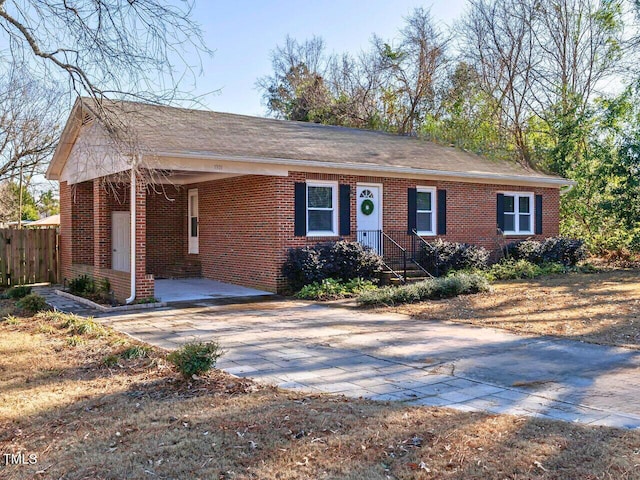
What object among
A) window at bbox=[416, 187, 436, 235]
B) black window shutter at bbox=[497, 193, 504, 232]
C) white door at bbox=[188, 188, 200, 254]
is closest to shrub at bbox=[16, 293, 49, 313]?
white door at bbox=[188, 188, 200, 254]

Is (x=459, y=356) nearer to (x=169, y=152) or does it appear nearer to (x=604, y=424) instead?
(x=604, y=424)

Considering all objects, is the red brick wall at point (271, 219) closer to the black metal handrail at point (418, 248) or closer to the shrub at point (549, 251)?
the black metal handrail at point (418, 248)

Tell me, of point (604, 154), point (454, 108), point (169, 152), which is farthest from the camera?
point (454, 108)

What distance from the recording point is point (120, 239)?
16781 mm

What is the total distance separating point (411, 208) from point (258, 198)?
4578 mm

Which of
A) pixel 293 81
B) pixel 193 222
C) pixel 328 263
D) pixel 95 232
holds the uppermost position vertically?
pixel 293 81

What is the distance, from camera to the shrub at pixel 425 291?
12430 mm

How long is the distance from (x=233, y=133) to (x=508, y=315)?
858 cm

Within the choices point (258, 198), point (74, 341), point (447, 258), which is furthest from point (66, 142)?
point (447, 258)

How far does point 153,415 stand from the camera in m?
5.10

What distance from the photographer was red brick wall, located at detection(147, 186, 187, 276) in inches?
717

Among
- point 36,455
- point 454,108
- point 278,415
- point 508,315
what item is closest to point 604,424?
point 278,415

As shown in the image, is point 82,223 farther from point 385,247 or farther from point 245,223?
point 385,247

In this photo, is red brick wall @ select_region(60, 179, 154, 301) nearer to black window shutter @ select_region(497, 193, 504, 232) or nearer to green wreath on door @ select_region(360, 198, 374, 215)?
green wreath on door @ select_region(360, 198, 374, 215)
